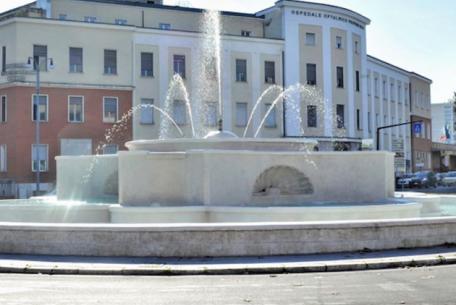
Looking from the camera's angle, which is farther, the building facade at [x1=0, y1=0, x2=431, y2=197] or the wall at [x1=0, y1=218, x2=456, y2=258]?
the building facade at [x1=0, y1=0, x2=431, y2=197]

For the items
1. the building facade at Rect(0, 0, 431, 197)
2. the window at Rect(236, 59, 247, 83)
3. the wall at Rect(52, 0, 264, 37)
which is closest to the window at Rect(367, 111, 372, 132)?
the building facade at Rect(0, 0, 431, 197)

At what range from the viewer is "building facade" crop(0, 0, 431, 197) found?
1813 inches

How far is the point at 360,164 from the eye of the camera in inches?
760

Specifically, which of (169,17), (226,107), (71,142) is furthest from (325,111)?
(71,142)

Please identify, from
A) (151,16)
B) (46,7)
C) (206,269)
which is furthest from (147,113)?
(206,269)

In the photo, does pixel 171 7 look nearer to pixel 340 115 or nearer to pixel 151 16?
pixel 151 16

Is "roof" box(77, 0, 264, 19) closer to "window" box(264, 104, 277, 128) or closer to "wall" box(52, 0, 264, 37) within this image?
"wall" box(52, 0, 264, 37)

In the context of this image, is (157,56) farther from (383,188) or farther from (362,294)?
(362,294)

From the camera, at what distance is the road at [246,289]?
28.8 feet

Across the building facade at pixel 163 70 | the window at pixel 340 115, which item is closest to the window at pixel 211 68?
the building facade at pixel 163 70

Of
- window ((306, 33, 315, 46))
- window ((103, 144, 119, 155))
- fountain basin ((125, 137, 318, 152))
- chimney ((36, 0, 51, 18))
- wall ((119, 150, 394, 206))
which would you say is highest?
chimney ((36, 0, 51, 18))

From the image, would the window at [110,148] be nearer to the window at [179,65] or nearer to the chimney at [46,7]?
the window at [179,65]

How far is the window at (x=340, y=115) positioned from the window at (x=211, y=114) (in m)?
12.6

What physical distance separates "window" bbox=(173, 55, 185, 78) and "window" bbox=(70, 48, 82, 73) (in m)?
7.58
